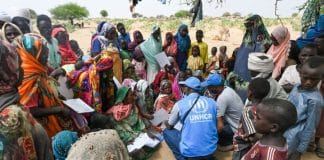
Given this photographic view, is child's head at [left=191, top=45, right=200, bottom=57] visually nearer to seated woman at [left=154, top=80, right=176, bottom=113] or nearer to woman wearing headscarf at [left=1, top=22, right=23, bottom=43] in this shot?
seated woman at [left=154, top=80, right=176, bottom=113]

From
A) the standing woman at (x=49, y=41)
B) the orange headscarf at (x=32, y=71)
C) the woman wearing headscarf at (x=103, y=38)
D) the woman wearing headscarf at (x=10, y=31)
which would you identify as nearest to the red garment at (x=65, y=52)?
the woman wearing headscarf at (x=103, y=38)

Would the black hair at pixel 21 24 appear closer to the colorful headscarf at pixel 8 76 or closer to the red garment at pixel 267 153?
the colorful headscarf at pixel 8 76

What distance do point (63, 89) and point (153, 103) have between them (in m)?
2.43

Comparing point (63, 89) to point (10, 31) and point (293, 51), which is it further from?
point (293, 51)

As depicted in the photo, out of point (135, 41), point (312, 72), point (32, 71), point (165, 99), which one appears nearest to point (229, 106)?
point (312, 72)

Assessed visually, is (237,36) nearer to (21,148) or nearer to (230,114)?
(230,114)

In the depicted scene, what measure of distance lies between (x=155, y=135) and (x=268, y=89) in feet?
7.07

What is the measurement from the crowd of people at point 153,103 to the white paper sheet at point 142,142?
0.18ft

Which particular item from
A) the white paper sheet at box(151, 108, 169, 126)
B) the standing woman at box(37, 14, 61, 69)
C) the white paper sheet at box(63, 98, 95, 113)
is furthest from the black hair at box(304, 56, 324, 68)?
the standing woman at box(37, 14, 61, 69)

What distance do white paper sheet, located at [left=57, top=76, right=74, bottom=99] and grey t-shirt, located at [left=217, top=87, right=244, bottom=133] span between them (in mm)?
1791

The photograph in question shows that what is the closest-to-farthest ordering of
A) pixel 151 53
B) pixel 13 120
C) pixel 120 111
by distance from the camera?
pixel 13 120 → pixel 120 111 → pixel 151 53

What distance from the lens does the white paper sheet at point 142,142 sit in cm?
466

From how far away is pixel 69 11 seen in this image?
55.5 metres

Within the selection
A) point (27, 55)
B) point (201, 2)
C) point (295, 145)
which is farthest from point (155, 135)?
point (201, 2)
